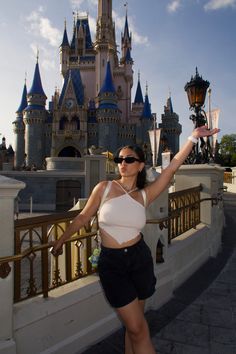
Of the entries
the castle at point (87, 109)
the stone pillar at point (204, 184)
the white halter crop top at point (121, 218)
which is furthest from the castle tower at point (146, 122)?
the white halter crop top at point (121, 218)

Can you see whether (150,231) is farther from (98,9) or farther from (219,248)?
(98,9)

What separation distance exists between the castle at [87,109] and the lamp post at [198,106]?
3834 centimetres

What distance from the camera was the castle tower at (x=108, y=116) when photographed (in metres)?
48.2

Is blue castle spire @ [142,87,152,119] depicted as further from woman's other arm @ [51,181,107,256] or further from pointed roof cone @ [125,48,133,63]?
woman's other arm @ [51,181,107,256]

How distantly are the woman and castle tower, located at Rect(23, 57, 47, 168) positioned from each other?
157 feet

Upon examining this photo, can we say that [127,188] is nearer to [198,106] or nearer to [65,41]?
[198,106]

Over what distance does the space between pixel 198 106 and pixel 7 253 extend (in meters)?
6.01

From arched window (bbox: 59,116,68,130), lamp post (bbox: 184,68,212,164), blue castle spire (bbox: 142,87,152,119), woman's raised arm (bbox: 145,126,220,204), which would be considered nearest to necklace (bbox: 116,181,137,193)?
woman's raised arm (bbox: 145,126,220,204)

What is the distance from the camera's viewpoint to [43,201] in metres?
19.2

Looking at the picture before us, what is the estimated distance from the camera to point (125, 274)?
2.32m

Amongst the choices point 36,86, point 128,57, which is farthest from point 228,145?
point 36,86

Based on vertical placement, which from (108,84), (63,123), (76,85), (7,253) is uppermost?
(76,85)

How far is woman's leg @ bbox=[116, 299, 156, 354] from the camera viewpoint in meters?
2.25

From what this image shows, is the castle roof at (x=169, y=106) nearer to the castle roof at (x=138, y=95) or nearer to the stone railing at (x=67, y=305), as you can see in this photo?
the castle roof at (x=138, y=95)
